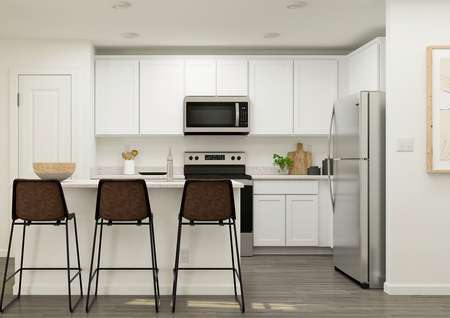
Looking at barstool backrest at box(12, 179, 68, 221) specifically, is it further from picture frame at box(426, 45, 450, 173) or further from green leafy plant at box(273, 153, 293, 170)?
green leafy plant at box(273, 153, 293, 170)

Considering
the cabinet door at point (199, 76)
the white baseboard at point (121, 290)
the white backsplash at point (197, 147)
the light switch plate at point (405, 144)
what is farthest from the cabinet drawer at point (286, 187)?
the white baseboard at point (121, 290)

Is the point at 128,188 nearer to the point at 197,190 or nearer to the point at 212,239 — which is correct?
the point at 197,190

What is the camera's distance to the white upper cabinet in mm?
5180

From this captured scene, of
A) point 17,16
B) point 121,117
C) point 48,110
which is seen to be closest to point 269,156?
point 121,117

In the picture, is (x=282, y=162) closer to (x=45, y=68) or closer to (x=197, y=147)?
(x=197, y=147)

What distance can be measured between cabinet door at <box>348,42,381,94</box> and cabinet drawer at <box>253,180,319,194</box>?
1.24 m

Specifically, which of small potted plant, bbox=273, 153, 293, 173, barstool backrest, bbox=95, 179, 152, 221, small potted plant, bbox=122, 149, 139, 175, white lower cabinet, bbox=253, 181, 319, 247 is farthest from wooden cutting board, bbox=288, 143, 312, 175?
barstool backrest, bbox=95, 179, 152, 221

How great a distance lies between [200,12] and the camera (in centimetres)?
472

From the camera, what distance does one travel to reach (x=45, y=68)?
18.8ft

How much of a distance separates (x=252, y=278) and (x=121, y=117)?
2612mm

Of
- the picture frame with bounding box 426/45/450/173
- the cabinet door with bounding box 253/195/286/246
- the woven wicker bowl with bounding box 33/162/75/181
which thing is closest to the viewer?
the woven wicker bowl with bounding box 33/162/75/181

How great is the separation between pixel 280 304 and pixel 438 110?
2.02 metres

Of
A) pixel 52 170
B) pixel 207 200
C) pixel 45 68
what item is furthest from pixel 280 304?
pixel 45 68

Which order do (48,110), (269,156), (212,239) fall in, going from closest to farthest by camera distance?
1. (212,239)
2. (48,110)
3. (269,156)
